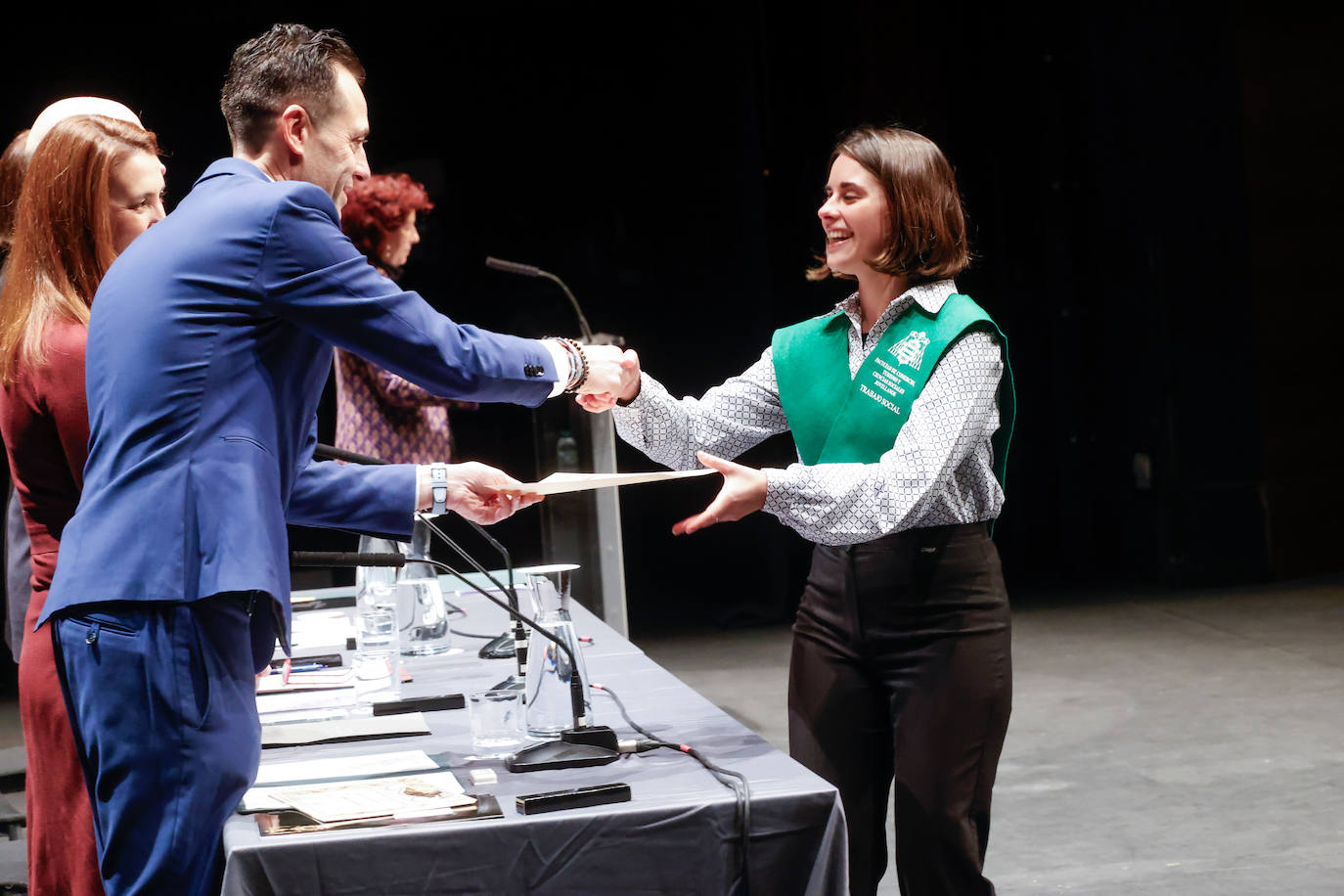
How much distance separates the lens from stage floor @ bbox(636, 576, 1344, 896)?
310 centimetres

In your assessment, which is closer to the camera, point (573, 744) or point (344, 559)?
point (573, 744)

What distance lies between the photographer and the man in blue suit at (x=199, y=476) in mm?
1451

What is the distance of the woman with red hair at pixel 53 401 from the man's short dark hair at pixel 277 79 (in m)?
0.33

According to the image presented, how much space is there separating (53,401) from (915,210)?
1.23 m

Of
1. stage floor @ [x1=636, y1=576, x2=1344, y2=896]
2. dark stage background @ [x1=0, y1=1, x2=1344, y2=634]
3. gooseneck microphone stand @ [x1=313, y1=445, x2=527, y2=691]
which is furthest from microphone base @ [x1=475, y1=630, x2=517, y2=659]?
dark stage background @ [x1=0, y1=1, x2=1344, y2=634]

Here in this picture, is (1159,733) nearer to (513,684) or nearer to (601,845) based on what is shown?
(513,684)

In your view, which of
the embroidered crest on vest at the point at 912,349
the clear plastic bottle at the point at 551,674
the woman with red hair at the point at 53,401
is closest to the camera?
the clear plastic bottle at the point at 551,674

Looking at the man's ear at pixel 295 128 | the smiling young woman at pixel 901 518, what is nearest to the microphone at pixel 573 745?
the smiling young woman at pixel 901 518

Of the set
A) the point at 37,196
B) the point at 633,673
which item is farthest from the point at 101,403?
the point at 633,673

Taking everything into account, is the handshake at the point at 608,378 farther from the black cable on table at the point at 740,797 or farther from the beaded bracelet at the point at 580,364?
the black cable on table at the point at 740,797

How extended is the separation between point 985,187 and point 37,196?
18.0 feet

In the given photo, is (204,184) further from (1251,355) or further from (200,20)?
(1251,355)

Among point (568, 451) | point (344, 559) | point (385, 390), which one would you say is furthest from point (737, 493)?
point (568, 451)

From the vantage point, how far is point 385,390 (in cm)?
358
